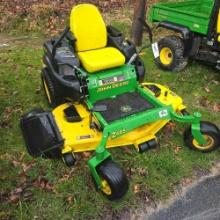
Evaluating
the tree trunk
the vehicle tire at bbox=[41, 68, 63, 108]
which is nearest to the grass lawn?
the vehicle tire at bbox=[41, 68, 63, 108]

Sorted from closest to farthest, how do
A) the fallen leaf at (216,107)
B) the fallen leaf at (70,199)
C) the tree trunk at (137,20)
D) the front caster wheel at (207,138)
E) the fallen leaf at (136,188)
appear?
the fallen leaf at (70,199) → the fallen leaf at (136,188) → the front caster wheel at (207,138) → the fallen leaf at (216,107) → the tree trunk at (137,20)

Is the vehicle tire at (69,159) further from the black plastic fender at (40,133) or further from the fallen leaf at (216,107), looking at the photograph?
the fallen leaf at (216,107)

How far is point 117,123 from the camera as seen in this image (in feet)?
13.5

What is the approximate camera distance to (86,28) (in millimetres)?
5070

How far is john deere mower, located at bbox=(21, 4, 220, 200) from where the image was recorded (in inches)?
168

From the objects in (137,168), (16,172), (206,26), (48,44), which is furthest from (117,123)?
(206,26)

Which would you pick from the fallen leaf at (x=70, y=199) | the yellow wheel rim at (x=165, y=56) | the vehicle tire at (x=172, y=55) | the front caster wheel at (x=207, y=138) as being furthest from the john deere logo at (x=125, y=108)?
the yellow wheel rim at (x=165, y=56)

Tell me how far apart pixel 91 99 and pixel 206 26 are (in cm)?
242

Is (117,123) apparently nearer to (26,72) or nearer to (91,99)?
(91,99)

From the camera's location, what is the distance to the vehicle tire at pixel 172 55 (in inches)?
243

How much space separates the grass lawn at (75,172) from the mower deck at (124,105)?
48 cm

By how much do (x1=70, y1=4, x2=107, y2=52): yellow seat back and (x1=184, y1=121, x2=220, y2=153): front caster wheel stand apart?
1.89 metres

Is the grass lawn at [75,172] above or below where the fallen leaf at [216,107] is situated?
below

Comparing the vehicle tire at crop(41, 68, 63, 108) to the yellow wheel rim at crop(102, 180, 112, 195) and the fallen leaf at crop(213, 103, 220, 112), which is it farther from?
the fallen leaf at crop(213, 103, 220, 112)
